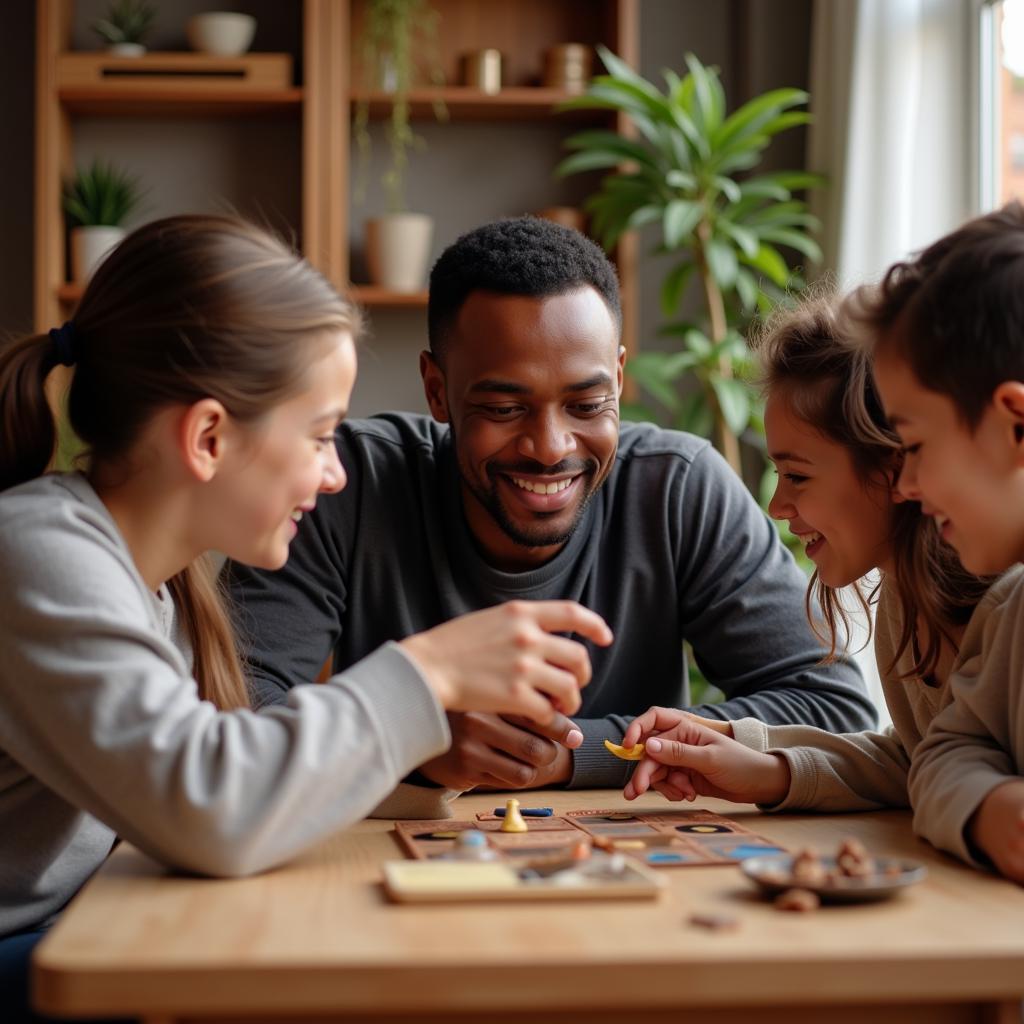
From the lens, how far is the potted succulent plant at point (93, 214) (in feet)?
12.1

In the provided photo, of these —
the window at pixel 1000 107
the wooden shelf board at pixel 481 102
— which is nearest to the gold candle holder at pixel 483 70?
the wooden shelf board at pixel 481 102

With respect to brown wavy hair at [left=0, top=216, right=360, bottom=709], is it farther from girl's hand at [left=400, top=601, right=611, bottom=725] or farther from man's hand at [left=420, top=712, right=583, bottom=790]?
man's hand at [left=420, top=712, right=583, bottom=790]

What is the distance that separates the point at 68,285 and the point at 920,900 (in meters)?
3.23

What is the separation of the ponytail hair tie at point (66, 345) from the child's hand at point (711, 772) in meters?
0.64

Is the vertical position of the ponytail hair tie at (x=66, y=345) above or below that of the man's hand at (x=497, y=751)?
above

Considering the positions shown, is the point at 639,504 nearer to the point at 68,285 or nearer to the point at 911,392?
the point at 911,392

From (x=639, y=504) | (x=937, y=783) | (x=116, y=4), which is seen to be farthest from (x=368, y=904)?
A: (x=116, y=4)

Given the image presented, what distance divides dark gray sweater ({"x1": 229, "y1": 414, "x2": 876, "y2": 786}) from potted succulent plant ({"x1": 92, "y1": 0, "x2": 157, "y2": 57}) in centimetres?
216

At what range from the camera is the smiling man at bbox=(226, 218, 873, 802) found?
1.79m

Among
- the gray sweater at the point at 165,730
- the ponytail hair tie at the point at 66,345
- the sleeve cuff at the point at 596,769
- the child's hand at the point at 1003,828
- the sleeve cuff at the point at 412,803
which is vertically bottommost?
the sleeve cuff at the point at 596,769

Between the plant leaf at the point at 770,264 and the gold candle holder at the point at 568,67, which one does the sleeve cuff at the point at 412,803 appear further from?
the gold candle holder at the point at 568,67

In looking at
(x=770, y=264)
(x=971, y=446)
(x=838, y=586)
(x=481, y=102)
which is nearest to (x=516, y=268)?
(x=838, y=586)

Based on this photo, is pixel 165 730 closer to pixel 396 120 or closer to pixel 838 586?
pixel 838 586

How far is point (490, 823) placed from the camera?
1.31 m
